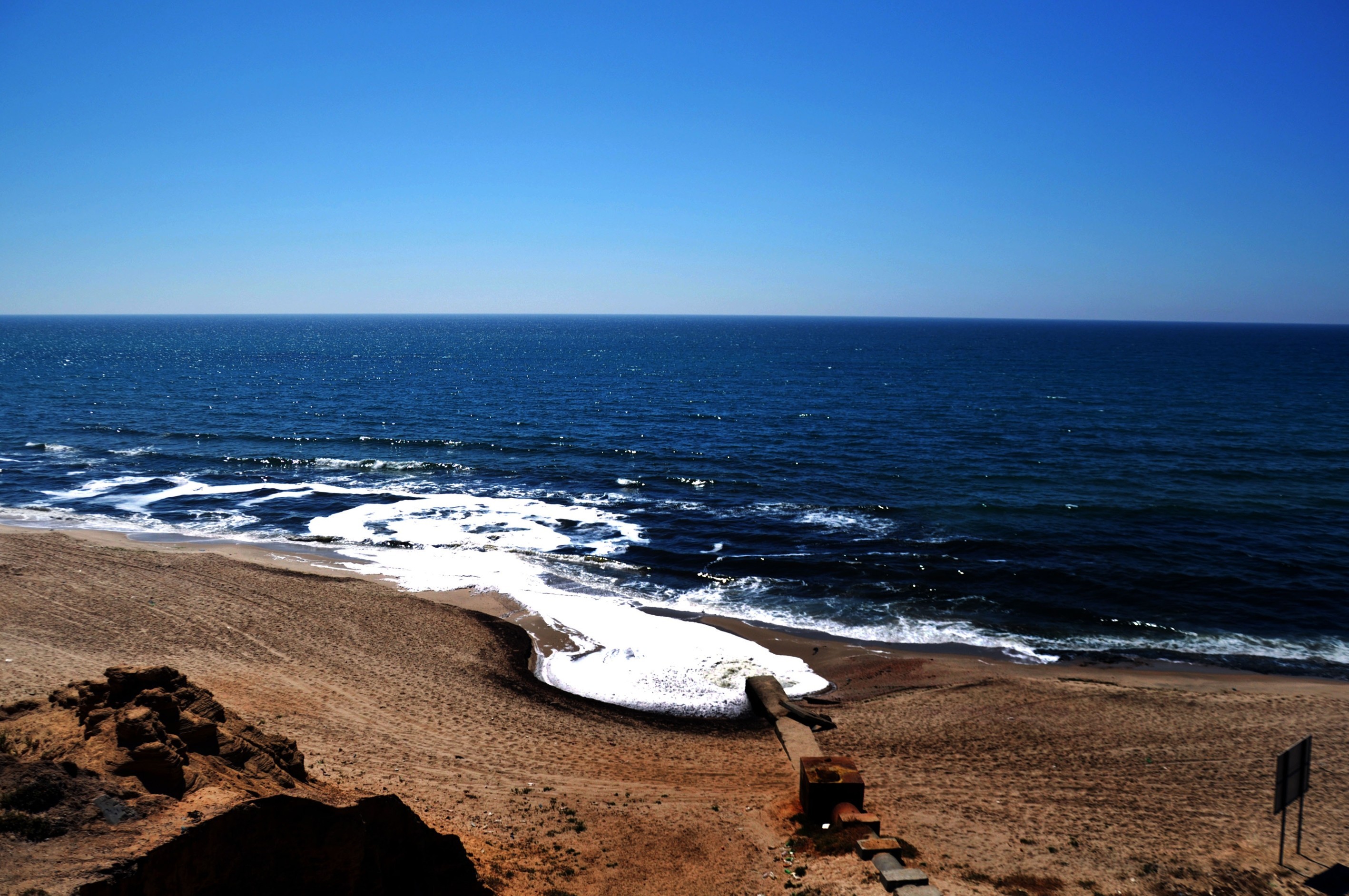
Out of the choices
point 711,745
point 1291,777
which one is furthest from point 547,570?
point 1291,777

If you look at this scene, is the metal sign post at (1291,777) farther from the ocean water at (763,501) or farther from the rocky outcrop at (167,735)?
the rocky outcrop at (167,735)

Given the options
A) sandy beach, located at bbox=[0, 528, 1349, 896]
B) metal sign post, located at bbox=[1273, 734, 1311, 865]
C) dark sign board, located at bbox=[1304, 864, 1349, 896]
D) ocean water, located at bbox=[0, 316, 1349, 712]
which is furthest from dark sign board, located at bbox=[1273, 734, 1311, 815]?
ocean water, located at bbox=[0, 316, 1349, 712]

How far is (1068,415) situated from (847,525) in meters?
39.5

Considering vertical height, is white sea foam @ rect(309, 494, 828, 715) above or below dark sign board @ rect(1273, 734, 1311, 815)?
below

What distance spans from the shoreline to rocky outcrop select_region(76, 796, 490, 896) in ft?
37.5

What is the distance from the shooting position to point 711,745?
63.0 feet

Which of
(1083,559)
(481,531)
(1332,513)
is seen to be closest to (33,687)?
(481,531)

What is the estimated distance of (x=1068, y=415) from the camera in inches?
2621

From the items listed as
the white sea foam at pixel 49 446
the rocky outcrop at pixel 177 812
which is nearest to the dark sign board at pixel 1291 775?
the rocky outcrop at pixel 177 812

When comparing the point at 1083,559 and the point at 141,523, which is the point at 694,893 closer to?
the point at 1083,559

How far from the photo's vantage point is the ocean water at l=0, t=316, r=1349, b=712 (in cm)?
2736

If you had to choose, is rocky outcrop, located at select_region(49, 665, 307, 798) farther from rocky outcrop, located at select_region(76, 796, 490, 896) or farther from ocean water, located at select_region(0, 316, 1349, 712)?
ocean water, located at select_region(0, 316, 1349, 712)

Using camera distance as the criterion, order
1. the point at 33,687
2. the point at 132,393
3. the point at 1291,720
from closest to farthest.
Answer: the point at 33,687
the point at 1291,720
the point at 132,393

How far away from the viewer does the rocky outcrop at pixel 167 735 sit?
890 centimetres
